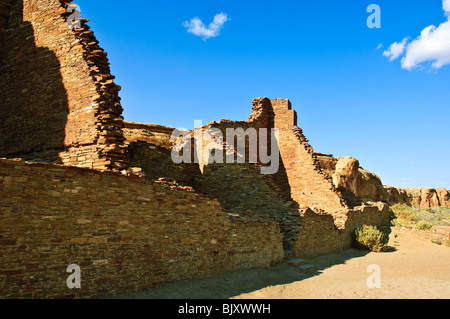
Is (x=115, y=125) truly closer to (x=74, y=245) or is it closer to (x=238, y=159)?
(x=74, y=245)

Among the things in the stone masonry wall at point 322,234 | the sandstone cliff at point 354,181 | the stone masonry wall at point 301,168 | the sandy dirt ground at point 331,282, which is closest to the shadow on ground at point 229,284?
the sandy dirt ground at point 331,282

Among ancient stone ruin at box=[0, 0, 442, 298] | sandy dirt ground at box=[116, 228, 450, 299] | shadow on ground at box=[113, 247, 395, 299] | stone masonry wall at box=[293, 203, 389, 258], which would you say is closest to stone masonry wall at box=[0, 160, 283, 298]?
ancient stone ruin at box=[0, 0, 442, 298]

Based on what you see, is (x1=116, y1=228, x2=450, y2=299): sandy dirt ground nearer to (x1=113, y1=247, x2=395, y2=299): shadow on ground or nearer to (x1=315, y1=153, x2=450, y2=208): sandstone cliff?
(x1=113, y1=247, x2=395, y2=299): shadow on ground

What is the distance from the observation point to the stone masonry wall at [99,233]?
4555 millimetres

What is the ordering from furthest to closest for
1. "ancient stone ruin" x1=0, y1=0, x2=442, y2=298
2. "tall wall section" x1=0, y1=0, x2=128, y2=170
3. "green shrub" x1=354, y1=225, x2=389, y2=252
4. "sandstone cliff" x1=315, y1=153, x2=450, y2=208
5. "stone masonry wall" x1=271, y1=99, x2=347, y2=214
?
"sandstone cliff" x1=315, y1=153, x2=450, y2=208 < "stone masonry wall" x1=271, y1=99, x2=347, y2=214 < "green shrub" x1=354, y1=225, x2=389, y2=252 < "tall wall section" x1=0, y1=0, x2=128, y2=170 < "ancient stone ruin" x1=0, y1=0, x2=442, y2=298

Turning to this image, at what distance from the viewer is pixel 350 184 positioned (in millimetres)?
26766

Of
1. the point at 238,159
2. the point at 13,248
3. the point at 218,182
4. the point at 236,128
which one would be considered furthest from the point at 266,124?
the point at 13,248

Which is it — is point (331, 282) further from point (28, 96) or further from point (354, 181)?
point (354, 181)

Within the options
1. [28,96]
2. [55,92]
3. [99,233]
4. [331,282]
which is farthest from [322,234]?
[28,96]

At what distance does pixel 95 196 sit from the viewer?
18.2 ft

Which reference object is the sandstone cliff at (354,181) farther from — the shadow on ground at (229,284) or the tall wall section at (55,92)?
the tall wall section at (55,92)

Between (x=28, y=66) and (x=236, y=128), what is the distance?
881cm

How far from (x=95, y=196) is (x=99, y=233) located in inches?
26.9

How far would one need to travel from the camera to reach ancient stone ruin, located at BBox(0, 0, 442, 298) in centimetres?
477
